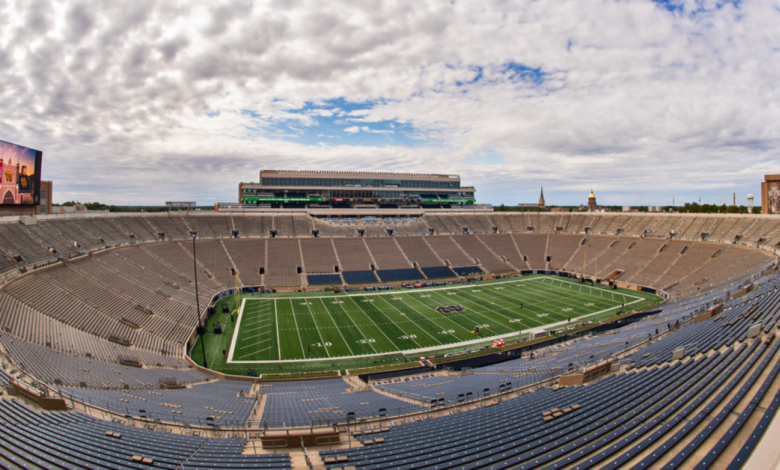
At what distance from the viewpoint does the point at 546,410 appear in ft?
42.3

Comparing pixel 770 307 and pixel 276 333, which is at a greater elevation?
pixel 770 307

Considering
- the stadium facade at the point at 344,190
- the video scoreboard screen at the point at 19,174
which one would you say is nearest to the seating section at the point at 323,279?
the stadium facade at the point at 344,190

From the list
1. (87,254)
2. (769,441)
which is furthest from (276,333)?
(769,441)

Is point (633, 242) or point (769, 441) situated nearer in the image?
point (769, 441)

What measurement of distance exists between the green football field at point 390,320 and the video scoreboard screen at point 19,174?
64.7ft

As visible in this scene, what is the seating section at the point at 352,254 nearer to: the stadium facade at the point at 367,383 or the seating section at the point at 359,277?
the seating section at the point at 359,277

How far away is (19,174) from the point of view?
32250mm

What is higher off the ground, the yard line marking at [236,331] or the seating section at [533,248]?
the seating section at [533,248]

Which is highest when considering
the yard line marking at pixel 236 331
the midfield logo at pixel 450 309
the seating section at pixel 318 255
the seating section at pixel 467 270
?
the seating section at pixel 318 255

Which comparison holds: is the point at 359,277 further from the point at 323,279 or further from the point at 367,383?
the point at 367,383

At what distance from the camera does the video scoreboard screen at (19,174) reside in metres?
30.5

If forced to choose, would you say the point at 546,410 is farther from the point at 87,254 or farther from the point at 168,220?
the point at 168,220

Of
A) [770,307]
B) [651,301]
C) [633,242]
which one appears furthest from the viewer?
[633,242]

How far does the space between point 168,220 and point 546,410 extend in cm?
5858
